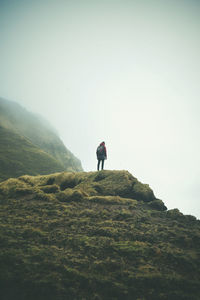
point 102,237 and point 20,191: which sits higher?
point 20,191

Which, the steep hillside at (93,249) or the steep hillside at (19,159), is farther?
the steep hillside at (19,159)

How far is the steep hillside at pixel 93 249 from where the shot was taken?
7281 mm

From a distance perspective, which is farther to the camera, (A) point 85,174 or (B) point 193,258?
(A) point 85,174

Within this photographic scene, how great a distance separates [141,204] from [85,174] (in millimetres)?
9595

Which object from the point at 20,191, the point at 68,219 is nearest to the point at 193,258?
the point at 68,219

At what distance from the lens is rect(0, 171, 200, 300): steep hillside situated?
7.28 metres

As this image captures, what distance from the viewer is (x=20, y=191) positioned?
18.7 meters

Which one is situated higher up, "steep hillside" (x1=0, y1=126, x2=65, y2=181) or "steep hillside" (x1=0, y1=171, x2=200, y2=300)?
"steep hillside" (x1=0, y1=126, x2=65, y2=181)

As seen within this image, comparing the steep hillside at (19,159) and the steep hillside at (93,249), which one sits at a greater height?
the steep hillside at (19,159)

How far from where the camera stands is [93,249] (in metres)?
9.83

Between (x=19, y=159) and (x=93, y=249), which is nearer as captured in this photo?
(x=93, y=249)

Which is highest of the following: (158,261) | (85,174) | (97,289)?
(85,174)

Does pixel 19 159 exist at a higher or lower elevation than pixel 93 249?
higher

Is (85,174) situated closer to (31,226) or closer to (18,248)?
(31,226)
